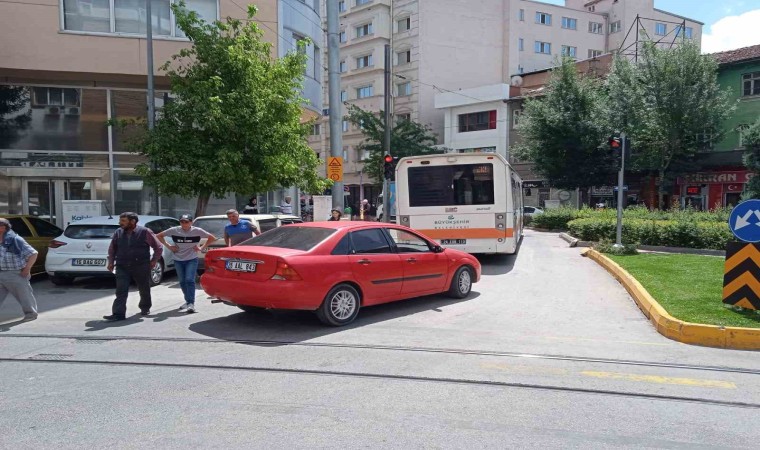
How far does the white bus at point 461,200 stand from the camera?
13672 millimetres

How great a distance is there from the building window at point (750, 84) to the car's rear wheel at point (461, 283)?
28.5m

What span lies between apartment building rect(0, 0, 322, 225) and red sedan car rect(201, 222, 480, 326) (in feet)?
39.8

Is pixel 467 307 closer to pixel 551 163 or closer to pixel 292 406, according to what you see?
pixel 292 406

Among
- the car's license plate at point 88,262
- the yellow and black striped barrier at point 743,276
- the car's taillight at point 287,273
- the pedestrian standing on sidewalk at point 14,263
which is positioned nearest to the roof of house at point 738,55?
the yellow and black striped barrier at point 743,276

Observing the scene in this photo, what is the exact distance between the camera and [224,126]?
534 inches

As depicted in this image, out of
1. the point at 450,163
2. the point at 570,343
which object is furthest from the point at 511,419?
the point at 450,163

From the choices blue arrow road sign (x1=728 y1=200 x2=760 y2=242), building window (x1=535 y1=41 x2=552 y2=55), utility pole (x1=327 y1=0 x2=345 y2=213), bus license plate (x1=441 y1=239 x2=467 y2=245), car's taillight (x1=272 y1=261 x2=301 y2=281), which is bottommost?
bus license plate (x1=441 y1=239 x2=467 y2=245)

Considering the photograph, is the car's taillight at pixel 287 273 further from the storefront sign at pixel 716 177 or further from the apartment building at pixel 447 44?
the apartment building at pixel 447 44

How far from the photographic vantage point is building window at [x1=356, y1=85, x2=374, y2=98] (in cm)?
4897

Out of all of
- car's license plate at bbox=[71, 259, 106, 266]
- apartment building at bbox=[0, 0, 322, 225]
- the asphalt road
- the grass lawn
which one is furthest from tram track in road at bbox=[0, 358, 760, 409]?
apartment building at bbox=[0, 0, 322, 225]

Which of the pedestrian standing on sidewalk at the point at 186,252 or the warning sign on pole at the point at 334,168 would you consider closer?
the pedestrian standing on sidewalk at the point at 186,252

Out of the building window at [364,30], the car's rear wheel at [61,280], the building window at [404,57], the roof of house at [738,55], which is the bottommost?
the car's rear wheel at [61,280]

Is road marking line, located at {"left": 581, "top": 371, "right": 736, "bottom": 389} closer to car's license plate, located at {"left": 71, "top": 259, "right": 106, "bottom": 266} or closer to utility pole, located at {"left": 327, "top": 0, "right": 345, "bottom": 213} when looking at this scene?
car's license plate, located at {"left": 71, "top": 259, "right": 106, "bottom": 266}

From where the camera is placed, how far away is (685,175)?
3044 centimetres
